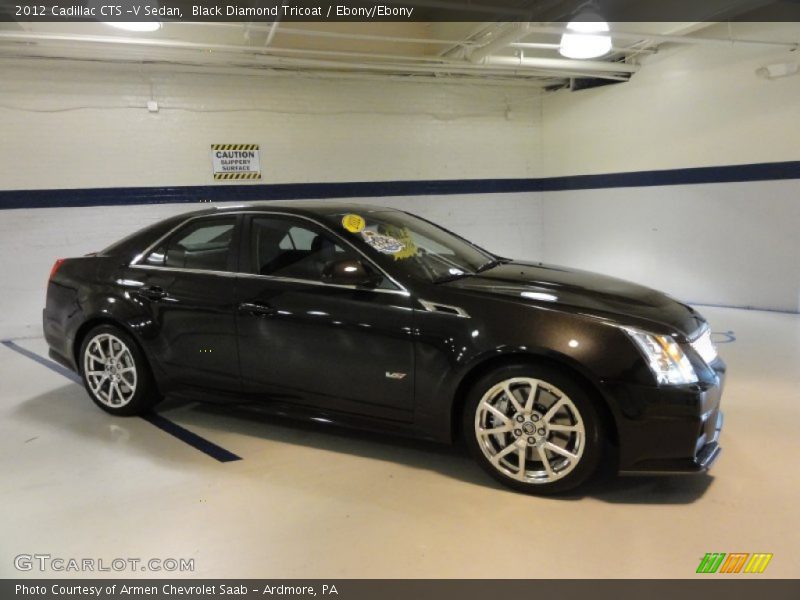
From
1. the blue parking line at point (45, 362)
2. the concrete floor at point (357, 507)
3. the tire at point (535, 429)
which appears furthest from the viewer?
the blue parking line at point (45, 362)

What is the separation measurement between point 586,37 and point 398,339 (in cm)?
450

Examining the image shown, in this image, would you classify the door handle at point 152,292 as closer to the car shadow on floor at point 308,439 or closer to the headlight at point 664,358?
the car shadow on floor at point 308,439

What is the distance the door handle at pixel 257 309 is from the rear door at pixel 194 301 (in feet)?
0.28

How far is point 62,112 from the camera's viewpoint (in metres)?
6.59

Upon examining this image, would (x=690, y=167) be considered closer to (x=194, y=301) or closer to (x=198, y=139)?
(x=198, y=139)

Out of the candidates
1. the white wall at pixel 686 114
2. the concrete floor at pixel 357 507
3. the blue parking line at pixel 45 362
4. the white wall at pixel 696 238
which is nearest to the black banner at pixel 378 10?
the white wall at pixel 686 114

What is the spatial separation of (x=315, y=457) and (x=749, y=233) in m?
5.99

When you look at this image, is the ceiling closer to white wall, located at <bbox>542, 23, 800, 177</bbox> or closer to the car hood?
white wall, located at <bbox>542, 23, 800, 177</bbox>

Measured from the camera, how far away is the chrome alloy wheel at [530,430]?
8.37 feet

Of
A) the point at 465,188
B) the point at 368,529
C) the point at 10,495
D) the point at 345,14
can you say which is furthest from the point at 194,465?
the point at 465,188

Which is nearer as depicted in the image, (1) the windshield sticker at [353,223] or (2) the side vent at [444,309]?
(2) the side vent at [444,309]

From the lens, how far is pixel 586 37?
18.9 feet

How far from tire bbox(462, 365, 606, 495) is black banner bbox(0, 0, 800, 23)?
4.15m

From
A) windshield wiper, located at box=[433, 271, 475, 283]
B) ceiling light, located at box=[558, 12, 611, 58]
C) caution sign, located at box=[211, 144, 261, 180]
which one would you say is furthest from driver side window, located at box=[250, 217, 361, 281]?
caution sign, located at box=[211, 144, 261, 180]
